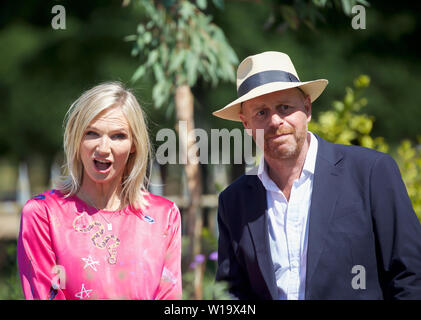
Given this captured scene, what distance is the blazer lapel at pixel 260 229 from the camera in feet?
9.21

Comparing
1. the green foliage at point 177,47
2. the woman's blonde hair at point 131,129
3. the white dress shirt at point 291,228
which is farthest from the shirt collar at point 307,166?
the green foliage at point 177,47

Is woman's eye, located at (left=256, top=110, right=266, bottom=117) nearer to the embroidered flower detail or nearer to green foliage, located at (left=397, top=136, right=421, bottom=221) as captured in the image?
the embroidered flower detail

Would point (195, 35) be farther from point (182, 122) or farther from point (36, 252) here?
point (36, 252)

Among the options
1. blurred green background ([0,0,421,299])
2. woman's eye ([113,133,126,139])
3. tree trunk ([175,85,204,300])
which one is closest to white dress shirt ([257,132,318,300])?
woman's eye ([113,133,126,139])

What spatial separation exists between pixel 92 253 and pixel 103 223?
0.18 metres

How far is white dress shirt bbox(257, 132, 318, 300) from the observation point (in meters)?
2.82

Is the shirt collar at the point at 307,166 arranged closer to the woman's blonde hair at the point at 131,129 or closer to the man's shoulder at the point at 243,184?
the man's shoulder at the point at 243,184

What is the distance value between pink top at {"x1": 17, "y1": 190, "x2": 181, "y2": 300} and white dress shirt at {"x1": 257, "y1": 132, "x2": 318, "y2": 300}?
531 millimetres

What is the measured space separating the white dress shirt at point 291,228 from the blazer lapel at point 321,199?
0.18ft

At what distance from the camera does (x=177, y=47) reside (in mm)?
5707

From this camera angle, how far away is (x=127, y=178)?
9.54 feet

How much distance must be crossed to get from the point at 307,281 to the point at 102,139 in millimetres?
1257

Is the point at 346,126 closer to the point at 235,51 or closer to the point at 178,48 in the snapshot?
the point at 178,48
